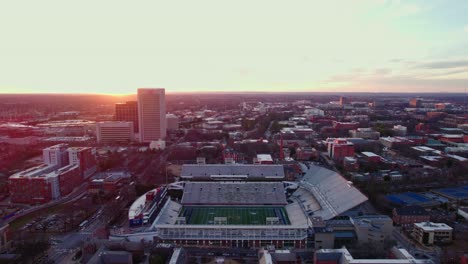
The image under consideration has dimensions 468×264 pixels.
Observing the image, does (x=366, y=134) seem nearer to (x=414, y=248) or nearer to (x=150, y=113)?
(x=150, y=113)

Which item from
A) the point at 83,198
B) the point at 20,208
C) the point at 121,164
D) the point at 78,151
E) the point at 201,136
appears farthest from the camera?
the point at 201,136

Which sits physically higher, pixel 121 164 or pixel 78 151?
pixel 78 151

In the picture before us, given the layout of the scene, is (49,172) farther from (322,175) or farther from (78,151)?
(322,175)

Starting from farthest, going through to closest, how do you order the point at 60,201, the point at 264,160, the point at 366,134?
the point at 366,134, the point at 264,160, the point at 60,201

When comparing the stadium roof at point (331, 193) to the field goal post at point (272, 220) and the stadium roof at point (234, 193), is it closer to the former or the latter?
the stadium roof at point (234, 193)

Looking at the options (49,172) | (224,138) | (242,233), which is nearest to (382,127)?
(224,138)

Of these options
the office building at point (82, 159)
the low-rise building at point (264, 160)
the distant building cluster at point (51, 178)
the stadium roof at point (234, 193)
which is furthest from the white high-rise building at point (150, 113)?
the stadium roof at point (234, 193)

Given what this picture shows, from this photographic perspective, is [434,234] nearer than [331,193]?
Yes

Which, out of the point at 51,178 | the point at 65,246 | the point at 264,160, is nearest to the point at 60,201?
the point at 51,178

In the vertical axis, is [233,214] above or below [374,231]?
below
